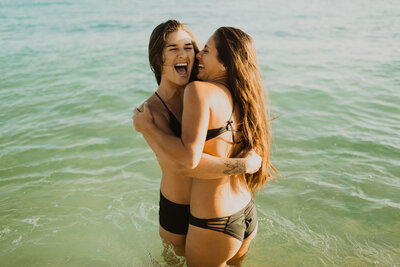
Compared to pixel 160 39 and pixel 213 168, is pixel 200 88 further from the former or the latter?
pixel 160 39

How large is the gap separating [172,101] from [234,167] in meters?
0.85

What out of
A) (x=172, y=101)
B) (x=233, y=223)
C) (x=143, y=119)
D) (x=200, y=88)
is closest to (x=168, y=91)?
(x=172, y=101)

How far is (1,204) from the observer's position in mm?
5031

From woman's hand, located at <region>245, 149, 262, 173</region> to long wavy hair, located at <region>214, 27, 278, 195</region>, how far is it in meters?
0.06

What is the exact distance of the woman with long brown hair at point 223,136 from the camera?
102 inches

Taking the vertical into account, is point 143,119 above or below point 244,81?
below

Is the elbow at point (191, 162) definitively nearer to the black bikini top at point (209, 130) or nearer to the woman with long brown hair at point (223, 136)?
the woman with long brown hair at point (223, 136)

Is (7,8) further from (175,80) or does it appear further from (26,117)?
(175,80)

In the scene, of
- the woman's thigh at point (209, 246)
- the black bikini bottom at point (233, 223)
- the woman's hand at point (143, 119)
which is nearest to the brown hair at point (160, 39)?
the woman's hand at point (143, 119)

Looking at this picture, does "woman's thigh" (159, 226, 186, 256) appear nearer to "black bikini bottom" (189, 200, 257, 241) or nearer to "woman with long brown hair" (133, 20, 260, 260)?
"woman with long brown hair" (133, 20, 260, 260)

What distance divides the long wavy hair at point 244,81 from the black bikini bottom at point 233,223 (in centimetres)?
51

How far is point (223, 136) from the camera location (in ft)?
8.77

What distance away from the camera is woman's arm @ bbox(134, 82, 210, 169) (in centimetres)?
240

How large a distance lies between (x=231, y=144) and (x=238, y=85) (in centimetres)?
49
